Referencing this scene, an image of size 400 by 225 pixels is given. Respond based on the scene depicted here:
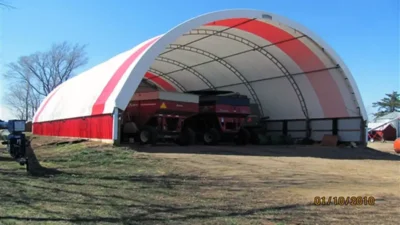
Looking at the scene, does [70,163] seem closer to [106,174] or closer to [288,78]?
[106,174]

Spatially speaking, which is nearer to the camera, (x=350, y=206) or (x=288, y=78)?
(x=350, y=206)

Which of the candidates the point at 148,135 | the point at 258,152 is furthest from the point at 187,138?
the point at 258,152

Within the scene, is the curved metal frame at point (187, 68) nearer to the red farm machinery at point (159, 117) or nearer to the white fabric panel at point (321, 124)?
the white fabric panel at point (321, 124)

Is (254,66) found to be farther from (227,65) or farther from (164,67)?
(164,67)

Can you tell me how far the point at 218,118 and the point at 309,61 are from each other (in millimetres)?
6457

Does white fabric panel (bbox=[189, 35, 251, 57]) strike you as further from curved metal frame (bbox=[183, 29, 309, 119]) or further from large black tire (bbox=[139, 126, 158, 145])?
large black tire (bbox=[139, 126, 158, 145])

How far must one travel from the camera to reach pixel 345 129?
24.3 metres

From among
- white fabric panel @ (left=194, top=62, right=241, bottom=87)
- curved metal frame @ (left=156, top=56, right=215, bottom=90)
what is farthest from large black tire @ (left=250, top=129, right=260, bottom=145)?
curved metal frame @ (left=156, top=56, right=215, bottom=90)

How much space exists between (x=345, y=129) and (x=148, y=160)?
15207 millimetres

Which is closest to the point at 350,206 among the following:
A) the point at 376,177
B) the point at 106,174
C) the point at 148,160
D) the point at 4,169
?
the point at 376,177

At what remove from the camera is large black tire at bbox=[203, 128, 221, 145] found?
21.8 metres

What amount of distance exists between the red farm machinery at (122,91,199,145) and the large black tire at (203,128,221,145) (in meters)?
1.65

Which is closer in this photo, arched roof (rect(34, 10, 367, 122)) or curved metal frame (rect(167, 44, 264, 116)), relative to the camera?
arched roof (rect(34, 10, 367, 122))

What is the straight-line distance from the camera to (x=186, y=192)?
7.90 m
